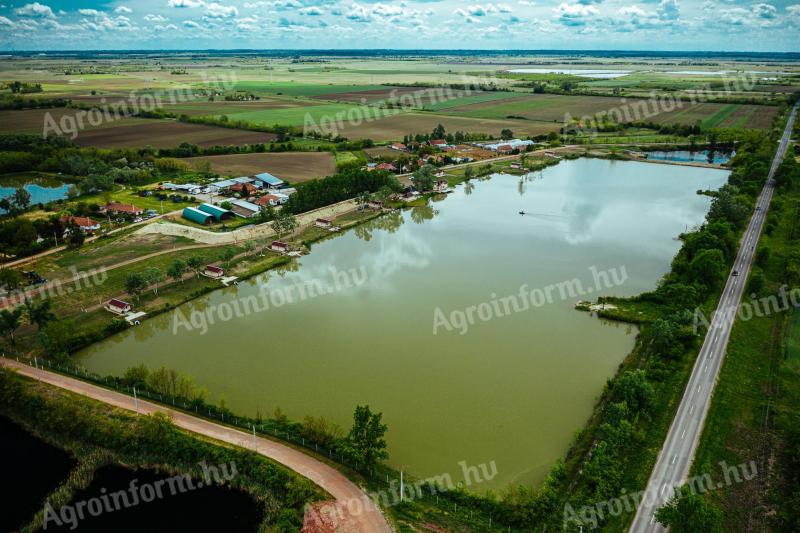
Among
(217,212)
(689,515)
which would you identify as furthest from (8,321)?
(689,515)

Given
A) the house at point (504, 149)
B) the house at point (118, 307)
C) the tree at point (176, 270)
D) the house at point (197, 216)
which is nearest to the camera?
the house at point (118, 307)

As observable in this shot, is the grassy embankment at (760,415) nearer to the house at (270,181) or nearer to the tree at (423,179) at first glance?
the tree at (423,179)

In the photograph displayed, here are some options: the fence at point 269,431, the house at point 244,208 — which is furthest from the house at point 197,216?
the fence at point 269,431

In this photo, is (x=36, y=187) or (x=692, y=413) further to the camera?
(x=36, y=187)

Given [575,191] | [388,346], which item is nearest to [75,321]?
[388,346]

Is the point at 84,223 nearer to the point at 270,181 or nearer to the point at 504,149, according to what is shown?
the point at 270,181

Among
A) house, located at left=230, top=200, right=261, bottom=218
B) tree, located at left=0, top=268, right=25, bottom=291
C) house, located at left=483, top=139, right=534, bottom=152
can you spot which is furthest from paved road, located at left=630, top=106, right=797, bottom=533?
house, located at left=483, top=139, right=534, bottom=152
